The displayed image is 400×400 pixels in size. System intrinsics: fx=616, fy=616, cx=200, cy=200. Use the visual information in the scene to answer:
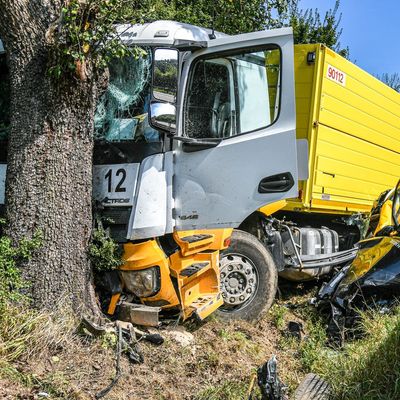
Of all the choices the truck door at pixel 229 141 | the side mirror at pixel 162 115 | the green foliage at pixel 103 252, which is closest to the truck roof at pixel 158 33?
the truck door at pixel 229 141

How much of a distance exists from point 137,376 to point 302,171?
2.66m

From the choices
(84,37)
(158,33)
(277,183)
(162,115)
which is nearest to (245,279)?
(277,183)

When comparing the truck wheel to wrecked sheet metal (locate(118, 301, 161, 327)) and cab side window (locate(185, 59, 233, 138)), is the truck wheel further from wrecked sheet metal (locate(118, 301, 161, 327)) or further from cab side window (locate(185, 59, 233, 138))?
cab side window (locate(185, 59, 233, 138))

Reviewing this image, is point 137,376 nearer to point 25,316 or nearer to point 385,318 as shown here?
point 25,316

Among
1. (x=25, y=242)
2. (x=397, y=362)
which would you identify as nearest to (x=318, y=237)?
(x=397, y=362)

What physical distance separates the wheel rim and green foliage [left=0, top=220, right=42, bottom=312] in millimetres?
1891

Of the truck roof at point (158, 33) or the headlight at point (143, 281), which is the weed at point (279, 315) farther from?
the truck roof at point (158, 33)

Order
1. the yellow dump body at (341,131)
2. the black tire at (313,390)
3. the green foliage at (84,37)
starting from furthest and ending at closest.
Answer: the yellow dump body at (341,131) → the green foliage at (84,37) → the black tire at (313,390)

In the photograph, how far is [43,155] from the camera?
16.5 ft

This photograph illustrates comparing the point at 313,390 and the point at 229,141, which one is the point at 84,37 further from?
the point at 313,390

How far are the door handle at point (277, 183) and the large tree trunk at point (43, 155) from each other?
1.66 m

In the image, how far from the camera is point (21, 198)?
5.03 m

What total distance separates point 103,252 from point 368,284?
2.28 m

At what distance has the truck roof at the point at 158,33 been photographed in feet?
18.2
